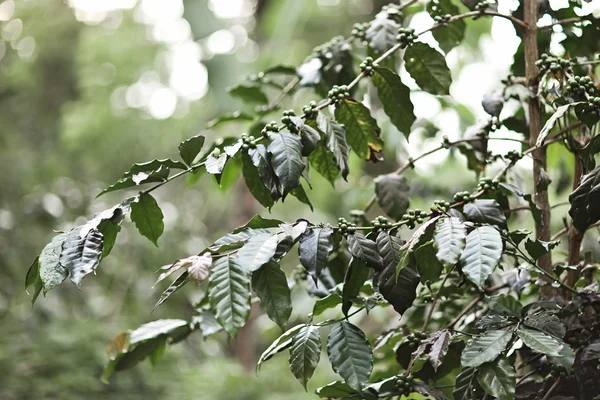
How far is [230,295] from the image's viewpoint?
0.62 meters

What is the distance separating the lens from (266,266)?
65 cm

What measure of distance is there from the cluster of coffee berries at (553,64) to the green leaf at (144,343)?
0.69m

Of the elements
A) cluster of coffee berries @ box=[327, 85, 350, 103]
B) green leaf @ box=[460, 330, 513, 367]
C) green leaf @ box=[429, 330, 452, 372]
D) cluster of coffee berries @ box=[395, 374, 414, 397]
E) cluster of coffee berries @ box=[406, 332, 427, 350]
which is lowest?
cluster of coffee berries @ box=[406, 332, 427, 350]

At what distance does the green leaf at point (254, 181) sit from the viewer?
0.75 metres

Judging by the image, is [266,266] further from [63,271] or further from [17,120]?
[17,120]

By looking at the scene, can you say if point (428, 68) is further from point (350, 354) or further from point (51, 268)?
point (51, 268)

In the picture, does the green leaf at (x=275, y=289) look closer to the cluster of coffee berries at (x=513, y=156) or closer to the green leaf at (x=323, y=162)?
the green leaf at (x=323, y=162)

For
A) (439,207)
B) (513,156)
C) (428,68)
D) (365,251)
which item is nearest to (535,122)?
(513,156)

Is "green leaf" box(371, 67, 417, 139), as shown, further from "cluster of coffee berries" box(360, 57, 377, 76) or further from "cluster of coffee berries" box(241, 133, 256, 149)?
"cluster of coffee berries" box(241, 133, 256, 149)

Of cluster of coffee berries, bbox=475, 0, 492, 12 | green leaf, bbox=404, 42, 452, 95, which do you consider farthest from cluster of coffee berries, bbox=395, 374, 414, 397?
cluster of coffee berries, bbox=475, 0, 492, 12

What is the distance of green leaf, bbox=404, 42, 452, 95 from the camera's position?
90cm

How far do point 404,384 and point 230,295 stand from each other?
27cm

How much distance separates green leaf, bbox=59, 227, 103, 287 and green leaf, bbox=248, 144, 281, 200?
0.20 meters

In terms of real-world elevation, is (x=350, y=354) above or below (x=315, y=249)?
below
